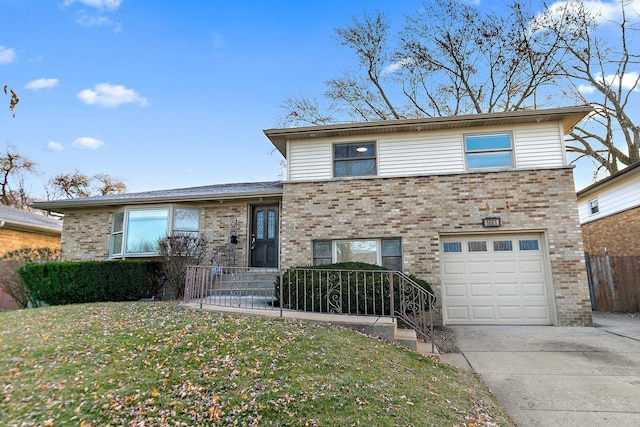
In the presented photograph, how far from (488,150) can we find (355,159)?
3.33 meters

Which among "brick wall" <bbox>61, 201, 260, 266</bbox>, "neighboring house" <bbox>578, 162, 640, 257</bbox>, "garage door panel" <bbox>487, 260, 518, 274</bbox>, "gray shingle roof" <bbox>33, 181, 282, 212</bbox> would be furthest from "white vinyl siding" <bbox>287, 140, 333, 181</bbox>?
"neighboring house" <bbox>578, 162, 640, 257</bbox>

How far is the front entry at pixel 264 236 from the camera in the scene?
437 inches

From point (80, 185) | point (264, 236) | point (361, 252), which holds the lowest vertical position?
point (361, 252)

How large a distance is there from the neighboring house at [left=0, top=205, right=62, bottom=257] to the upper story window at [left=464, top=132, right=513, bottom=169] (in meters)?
15.4

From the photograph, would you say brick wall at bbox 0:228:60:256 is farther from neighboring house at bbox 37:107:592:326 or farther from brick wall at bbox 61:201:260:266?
neighboring house at bbox 37:107:592:326

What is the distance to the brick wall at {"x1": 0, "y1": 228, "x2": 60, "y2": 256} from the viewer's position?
1402 cm

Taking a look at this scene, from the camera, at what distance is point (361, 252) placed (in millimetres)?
9734

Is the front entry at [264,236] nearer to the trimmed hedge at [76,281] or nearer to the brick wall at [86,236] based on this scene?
the trimmed hedge at [76,281]

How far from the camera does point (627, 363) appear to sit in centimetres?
576

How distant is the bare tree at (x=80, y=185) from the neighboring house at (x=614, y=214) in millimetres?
28737

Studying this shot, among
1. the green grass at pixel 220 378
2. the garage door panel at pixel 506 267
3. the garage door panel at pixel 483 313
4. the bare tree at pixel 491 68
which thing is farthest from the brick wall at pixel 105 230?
the bare tree at pixel 491 68

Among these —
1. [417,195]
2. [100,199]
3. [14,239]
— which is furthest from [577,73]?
[14,239]

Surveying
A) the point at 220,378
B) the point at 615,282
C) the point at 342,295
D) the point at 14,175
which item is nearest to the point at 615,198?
the point at 615,282

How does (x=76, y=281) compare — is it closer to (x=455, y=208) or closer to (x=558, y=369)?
(x=455, y=208)
